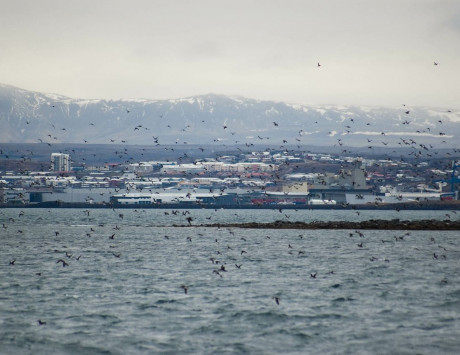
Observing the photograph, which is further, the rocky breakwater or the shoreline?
the shoreline

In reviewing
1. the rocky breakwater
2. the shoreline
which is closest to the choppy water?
the rocky breakwater

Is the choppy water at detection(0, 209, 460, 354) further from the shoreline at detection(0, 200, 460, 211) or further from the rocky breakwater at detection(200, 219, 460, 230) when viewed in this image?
the shoreline at detection(0, 200, 460, 211)

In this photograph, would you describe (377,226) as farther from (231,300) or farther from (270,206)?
(270,206)

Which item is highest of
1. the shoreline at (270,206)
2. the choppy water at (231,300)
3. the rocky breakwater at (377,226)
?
the choppy water at (231,300)

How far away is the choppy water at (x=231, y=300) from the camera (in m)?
26.6

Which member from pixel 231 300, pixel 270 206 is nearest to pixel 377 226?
pixel 231 300

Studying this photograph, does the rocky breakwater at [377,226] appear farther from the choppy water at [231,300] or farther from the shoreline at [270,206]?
the shoreline at [270,206]

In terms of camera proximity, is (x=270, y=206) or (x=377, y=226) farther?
(x=270, y=206)

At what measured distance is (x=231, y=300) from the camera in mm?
33500

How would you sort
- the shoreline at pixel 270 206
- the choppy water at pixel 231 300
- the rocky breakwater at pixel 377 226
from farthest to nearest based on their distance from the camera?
1. the shoreline at pixel 270 206
2. the rocky breakwater at pixel 377 226
3. the choppy water at pixel 231 300

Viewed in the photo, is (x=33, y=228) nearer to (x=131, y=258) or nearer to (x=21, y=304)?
(x=131, y=258)

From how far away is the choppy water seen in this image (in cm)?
2664

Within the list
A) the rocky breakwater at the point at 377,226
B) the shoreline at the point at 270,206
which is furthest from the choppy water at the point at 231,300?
the shoreline at the point at 270,206

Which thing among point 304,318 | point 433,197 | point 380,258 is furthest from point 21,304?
point 433,197
